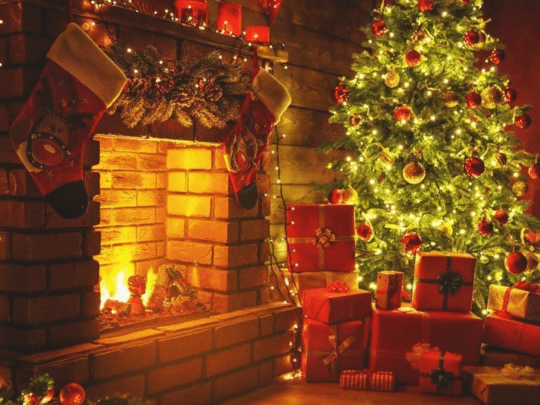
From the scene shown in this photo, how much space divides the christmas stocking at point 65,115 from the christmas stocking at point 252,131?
80 cm

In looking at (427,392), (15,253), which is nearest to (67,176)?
(15,253)

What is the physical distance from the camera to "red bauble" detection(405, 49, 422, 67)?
3.66 meters

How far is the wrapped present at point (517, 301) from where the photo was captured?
10.9 feet

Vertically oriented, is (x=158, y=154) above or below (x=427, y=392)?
above

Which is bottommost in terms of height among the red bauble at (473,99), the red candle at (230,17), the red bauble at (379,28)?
the red bauble at (473,99)

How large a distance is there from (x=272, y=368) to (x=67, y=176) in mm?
1536

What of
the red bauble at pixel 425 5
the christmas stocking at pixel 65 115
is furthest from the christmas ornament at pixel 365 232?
the christmas stocking at pixel 65 115

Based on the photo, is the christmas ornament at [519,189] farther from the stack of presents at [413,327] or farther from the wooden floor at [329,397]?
the wooden floor at [329,397]

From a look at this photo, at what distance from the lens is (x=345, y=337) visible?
328 centimetres

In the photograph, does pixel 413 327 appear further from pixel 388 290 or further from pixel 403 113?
pixel 403 113

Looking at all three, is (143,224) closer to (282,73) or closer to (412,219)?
(282,73)

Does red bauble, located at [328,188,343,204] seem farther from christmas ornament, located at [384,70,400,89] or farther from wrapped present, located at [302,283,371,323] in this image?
christmas ornament, located at [384,70,400,89]

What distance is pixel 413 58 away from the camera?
12.0ft

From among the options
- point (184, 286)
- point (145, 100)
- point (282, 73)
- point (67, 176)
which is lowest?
point (184, 286)
